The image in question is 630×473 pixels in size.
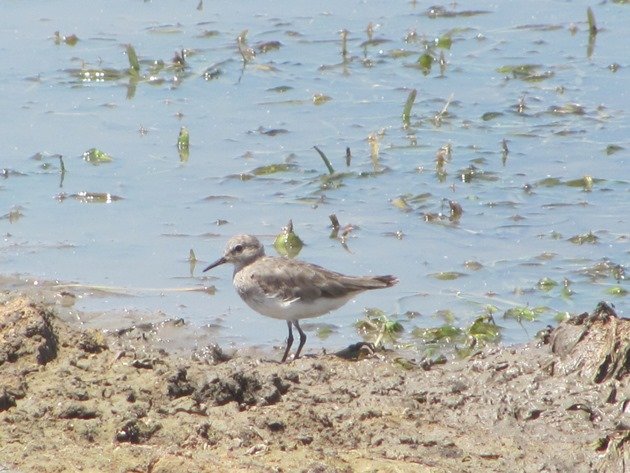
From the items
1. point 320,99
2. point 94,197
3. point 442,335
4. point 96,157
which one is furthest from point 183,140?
point 442,335

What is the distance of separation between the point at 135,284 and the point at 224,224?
1294mm

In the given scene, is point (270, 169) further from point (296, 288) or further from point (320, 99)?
point (296, 288)

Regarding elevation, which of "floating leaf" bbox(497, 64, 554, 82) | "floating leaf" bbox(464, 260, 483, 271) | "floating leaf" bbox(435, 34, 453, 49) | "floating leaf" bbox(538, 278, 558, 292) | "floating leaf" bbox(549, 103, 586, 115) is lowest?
"floating leaf" bbox(464, 260, 483, 271)

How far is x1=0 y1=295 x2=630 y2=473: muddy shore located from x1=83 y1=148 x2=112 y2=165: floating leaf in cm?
419

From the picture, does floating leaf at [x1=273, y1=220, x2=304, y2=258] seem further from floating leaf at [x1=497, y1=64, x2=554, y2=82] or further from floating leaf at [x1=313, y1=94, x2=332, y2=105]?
floating leaf at [x1=497, y1=64, x2=554, y2=82]

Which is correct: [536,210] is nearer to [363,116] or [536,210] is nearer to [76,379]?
[363,116]

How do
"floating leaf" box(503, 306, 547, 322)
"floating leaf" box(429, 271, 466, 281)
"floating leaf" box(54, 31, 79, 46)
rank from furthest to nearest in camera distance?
"floating leaf" box(54, 31, 79, 46) → "floating leaf" box(429, 271, 466, 281) → "floating leaf" box(503, 306, 547, 322)

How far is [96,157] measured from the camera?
11992 millimetres

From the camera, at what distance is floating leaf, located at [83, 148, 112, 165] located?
1198cm

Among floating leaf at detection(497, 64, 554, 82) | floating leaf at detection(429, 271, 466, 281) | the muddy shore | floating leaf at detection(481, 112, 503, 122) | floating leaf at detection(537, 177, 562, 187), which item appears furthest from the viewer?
floating leaf at detection(497, 64, 554, 82)

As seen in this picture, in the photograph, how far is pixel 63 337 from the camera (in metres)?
7.66

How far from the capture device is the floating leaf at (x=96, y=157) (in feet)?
39.3

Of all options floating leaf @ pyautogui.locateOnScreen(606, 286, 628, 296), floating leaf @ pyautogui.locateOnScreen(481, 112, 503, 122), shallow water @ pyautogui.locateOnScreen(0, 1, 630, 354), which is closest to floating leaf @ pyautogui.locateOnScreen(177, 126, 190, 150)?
shallow water @ pyautogui.locateOnScreen(0, 1, 630, 354)

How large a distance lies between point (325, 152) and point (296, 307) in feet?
11.8
